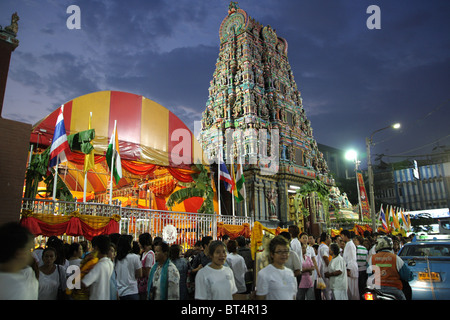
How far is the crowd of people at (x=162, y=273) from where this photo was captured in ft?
9.79

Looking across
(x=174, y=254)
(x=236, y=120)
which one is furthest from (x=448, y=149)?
(x=174, y=254)

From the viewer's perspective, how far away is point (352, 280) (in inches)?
Answer: 266

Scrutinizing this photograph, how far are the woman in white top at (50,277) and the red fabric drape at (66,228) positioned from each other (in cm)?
513

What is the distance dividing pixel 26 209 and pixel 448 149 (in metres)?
59.9

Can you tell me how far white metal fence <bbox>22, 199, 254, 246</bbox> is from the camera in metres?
10.8

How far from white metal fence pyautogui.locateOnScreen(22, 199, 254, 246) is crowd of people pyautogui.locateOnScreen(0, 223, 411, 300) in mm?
4870

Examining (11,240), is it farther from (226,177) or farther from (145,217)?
(226,177)

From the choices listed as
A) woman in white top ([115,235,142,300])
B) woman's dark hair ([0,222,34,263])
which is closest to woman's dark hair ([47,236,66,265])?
woman in white top ([115,235,142,300])

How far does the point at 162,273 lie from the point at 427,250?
7.37m

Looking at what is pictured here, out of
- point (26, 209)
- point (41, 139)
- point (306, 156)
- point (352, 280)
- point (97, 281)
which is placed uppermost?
point (306, 156)

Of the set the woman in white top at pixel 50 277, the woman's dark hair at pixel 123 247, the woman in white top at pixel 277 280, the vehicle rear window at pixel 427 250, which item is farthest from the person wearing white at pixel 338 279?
the woman in white top at pixel 50 277

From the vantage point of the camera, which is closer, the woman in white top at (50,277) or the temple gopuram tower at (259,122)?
the woman in white top at (50,277)

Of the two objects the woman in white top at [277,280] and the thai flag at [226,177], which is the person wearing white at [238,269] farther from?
the thai flag at [226,177]
